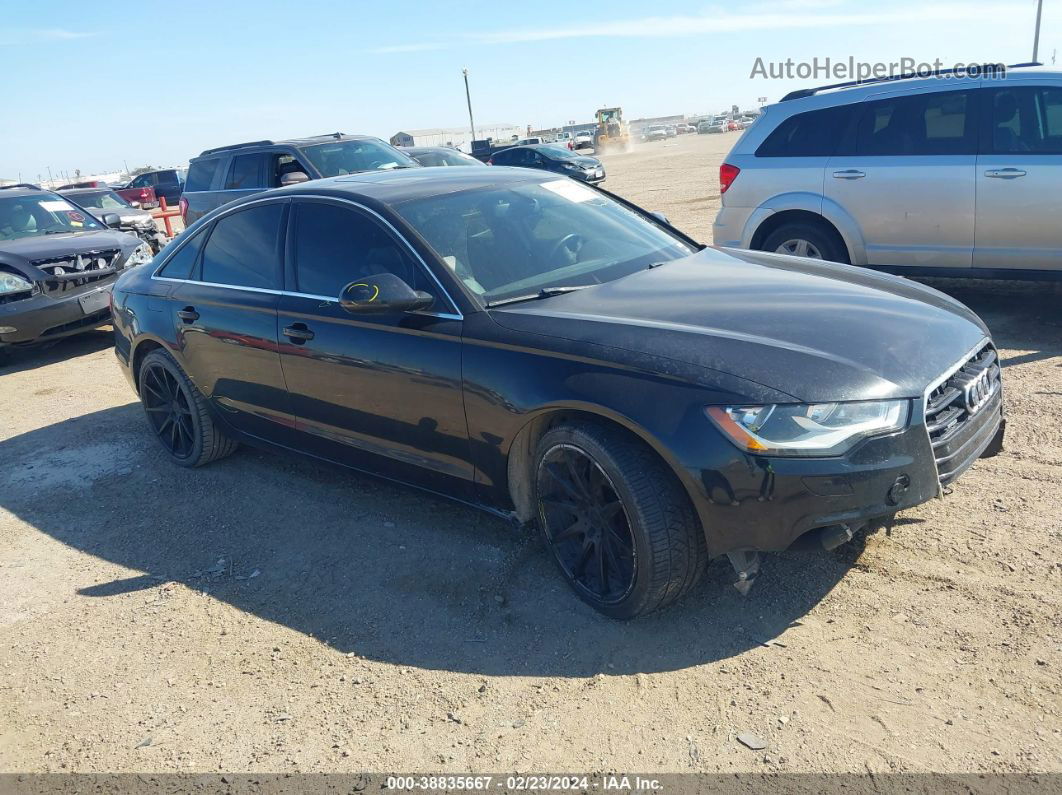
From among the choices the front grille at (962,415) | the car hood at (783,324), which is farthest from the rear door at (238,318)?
the front grille at (962,415)

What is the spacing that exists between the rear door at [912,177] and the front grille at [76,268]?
7.55 meters

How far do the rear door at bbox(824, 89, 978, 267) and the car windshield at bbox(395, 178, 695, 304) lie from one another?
3.12 m

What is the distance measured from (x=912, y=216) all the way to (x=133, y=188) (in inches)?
1344

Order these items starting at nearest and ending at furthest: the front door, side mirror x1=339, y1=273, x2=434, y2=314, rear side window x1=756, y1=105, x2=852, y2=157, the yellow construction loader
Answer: side mirror x1=339, y1=273, x2=434, y2=314, the front door, rear side window x1=756, y1=105, x2=852, y2=157, the yellow construction loader

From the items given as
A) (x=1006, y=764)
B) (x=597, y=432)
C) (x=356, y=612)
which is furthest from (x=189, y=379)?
(x=1006, y=764)

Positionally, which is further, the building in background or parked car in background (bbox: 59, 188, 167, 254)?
the building in background

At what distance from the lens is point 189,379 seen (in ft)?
17.4

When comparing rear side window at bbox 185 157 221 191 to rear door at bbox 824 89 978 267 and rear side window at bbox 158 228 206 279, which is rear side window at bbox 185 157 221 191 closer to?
rear side window at bbox 158 228 206 279

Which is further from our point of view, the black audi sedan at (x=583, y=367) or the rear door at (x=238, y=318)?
the rear door at (x=238, y=318)

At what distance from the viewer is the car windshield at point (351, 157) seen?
37.1 feet

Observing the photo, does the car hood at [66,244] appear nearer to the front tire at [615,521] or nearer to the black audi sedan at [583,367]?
the black audi sedan at [583,367]

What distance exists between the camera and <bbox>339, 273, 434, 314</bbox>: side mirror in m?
3.69

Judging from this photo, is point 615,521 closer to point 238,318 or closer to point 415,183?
point 415,183

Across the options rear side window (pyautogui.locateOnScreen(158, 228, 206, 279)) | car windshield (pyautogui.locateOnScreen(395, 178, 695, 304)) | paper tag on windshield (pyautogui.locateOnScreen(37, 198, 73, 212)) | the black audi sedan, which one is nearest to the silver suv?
the black audi sedan
